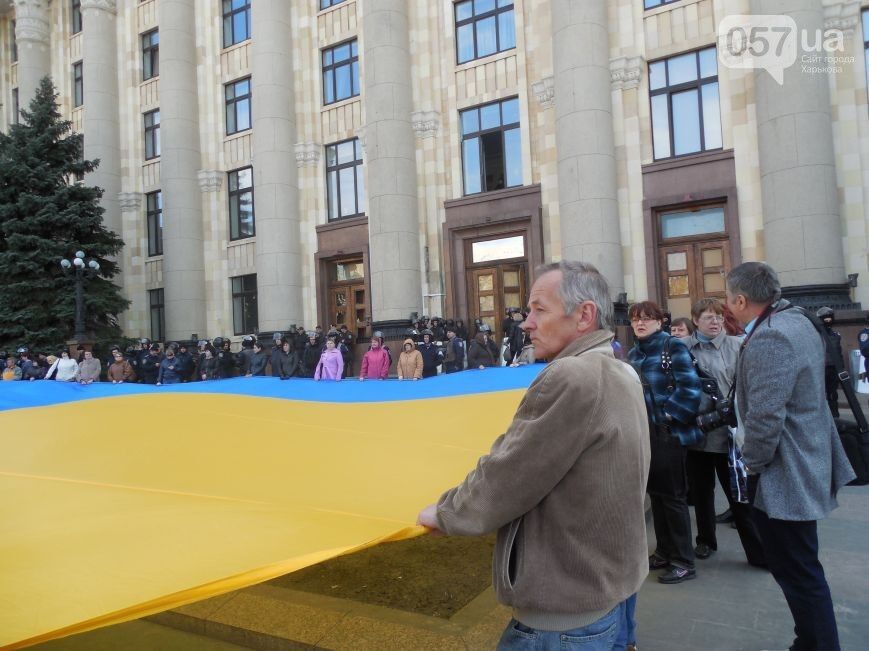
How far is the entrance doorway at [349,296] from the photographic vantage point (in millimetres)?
22016

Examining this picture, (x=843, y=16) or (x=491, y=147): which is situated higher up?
(x=843, y=16)

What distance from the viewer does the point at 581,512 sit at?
6.22ft

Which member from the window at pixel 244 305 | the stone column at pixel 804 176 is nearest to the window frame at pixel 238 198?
the window at pixel 244 305

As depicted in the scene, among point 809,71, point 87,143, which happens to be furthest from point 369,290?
point 87,143

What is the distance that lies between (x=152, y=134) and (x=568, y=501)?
30.1 metres

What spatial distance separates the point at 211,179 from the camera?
24.9 m

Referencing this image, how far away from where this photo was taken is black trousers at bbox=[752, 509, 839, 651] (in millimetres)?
3057

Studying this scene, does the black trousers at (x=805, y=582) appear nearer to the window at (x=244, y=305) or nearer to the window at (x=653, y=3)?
the window at (x=653, y=3)

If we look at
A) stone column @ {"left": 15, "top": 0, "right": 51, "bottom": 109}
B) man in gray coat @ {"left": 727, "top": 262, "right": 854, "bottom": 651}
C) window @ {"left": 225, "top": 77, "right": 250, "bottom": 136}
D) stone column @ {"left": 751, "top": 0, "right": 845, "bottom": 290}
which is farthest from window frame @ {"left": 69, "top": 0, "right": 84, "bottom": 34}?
man in gray coat @ {"left": 727, "top": 262, "right": 854, "bottom": 651}

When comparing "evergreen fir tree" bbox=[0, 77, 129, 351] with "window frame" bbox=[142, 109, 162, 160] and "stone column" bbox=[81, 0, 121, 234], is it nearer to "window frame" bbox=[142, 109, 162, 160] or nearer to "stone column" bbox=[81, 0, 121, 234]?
"stone column" bbox=[81, 0, 121, 234]

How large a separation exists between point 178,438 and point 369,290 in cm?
1733

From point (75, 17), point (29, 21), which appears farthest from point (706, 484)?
point (29, 21)

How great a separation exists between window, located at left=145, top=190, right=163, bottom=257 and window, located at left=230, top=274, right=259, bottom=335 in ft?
17.0

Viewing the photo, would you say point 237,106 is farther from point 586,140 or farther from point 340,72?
point 586,140
